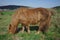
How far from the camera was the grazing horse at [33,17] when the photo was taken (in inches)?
71.8

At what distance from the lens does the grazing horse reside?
5.98ft

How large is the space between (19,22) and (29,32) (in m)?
0.15

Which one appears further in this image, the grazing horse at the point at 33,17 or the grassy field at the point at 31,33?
the grazing horse at the point at 33,17

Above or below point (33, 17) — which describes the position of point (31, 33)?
below

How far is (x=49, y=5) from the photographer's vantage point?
1.92m

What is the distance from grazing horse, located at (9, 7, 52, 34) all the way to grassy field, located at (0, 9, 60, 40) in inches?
2.6

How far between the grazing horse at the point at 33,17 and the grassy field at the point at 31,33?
2.6 inches

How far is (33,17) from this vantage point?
1.89 meters

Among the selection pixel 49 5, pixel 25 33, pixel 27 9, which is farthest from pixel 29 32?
pixel 49 5

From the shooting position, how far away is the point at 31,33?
1.83 metres

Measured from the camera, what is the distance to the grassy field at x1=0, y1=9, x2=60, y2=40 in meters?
1.71

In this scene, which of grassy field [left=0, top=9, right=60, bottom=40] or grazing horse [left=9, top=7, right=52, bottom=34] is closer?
grassy field [left=0, top=9, right=60, bottom=40]

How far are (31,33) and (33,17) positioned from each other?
182mm

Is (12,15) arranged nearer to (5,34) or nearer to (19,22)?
(19,22)
